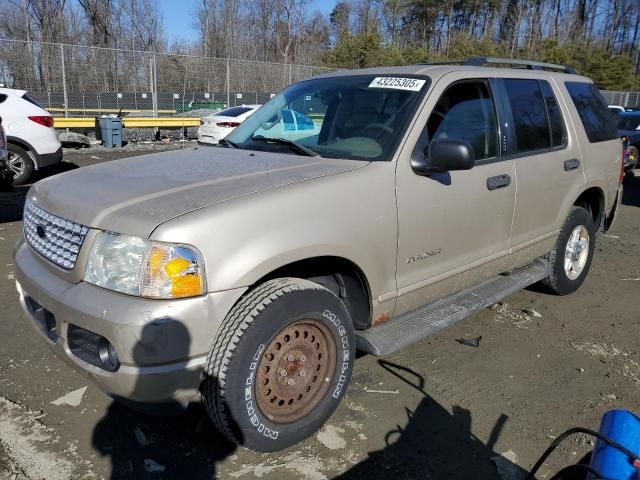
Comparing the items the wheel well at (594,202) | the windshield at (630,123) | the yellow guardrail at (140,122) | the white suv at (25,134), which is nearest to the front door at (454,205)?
the wheel well at (594,202)

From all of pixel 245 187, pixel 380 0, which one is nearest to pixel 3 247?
pixel 245 187

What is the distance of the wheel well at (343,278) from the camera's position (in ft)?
9.36

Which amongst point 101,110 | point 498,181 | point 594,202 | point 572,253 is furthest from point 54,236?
point 101,110

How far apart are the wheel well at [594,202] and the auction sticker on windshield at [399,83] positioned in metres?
2.28

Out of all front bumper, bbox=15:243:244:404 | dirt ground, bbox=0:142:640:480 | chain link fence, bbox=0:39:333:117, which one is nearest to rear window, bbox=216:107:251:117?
chain link fence, bbox=0:39:333:117

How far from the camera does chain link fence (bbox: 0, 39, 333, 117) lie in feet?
56.4

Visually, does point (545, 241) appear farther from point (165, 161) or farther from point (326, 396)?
point (165, 161)

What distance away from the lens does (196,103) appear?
71.1 feet

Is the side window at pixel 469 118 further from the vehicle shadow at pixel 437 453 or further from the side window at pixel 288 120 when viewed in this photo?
the vehicle shadow at pixel 437 453

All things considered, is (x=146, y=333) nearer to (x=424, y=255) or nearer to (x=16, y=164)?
(x=424, y=255)

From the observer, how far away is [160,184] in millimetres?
2715

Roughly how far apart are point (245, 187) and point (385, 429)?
1493 millimetres

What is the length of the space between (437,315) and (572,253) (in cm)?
218

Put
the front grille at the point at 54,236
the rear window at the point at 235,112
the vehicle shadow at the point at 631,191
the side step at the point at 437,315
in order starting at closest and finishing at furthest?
the front grille at the point at 54,236
the side step at the point at 437,315
the vehicle shadow at the point at 631,191
the rear window at the point at 235,112
